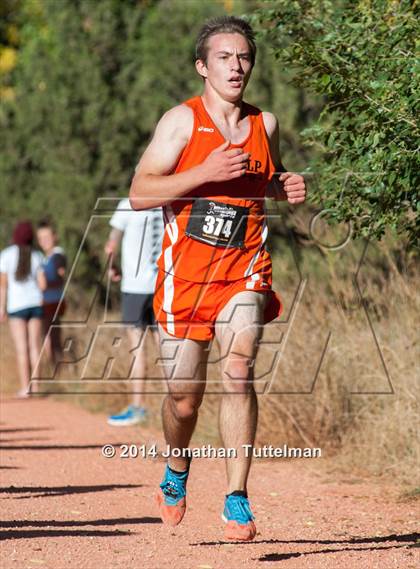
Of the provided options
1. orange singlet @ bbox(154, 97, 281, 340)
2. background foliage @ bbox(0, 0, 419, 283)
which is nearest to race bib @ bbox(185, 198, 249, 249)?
orange singlet @ bbox(154, 97, 281, 340)

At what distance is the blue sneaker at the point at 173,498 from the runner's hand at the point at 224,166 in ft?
5.37

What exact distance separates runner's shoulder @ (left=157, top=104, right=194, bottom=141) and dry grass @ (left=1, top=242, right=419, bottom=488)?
323 centimetres

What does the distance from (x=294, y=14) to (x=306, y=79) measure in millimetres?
786

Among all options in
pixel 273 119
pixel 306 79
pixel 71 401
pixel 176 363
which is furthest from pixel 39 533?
pixel 71 401

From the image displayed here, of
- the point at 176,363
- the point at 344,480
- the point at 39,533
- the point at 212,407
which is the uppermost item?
the point at 176,363

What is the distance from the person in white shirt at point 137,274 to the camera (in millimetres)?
11328

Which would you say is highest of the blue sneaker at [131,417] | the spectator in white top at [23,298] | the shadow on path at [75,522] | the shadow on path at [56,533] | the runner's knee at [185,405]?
the runner's knee at [185,405]

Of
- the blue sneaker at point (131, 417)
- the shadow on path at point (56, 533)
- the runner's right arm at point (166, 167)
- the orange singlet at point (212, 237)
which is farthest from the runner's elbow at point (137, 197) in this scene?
the blue sneaker at point (131, 417)

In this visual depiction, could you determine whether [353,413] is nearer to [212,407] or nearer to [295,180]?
[212,407]

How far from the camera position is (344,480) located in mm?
9031

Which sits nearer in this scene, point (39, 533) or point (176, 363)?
point (176, 363)

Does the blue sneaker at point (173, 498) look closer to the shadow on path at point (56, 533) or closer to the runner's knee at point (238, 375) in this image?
the shadow on path at point (56, 533)

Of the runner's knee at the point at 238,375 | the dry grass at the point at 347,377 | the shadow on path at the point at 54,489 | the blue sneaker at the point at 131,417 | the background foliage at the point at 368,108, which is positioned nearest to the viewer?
the runner's knee at the point at 238,375

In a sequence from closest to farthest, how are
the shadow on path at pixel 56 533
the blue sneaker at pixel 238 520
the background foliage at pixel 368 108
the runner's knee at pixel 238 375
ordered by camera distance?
1. the blue sneaker at pixel 238 520
2. the runner's knee at pixel 238 375
3. the background foliage at pixel 368 108
4. the shadow on path at pixel 56 533
